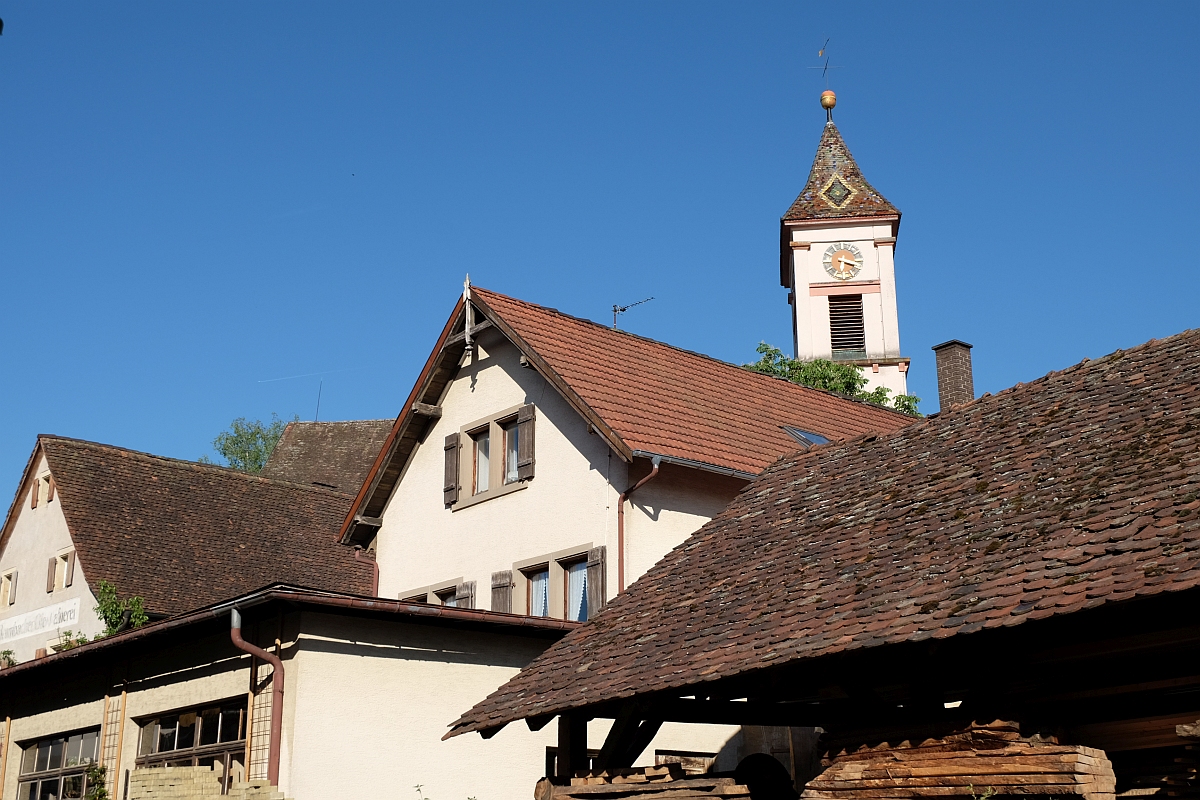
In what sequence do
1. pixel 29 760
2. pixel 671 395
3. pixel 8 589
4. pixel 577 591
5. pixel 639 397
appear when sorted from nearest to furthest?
pixel 577 591 < pixel 29 760 < pixel 639 397 < pixel 671 395 < pixel 8 589

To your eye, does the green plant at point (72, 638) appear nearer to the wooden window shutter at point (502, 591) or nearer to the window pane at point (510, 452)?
the wooden window shutter at point (502, 591)

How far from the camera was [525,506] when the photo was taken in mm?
20922

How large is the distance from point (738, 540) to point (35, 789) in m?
12.1

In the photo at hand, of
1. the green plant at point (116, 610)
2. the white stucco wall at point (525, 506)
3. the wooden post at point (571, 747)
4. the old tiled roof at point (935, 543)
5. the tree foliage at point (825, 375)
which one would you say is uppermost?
the tree foliage at point (825, 375)

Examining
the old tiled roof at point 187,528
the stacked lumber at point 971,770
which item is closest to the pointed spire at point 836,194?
the old tiled roof at point 187,528

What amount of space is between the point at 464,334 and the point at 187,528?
419 inches

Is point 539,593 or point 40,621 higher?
point 40,621

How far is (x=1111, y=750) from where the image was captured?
893cm

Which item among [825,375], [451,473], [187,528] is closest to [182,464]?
[187,528]

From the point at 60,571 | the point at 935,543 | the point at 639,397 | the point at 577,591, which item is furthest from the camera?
the point at 60,571

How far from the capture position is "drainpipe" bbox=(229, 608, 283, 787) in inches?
588

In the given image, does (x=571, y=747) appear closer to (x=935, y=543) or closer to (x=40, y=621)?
(x=935, y=543)

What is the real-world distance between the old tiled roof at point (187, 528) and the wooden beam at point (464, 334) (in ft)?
26.3

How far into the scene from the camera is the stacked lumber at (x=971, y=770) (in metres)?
8.16
